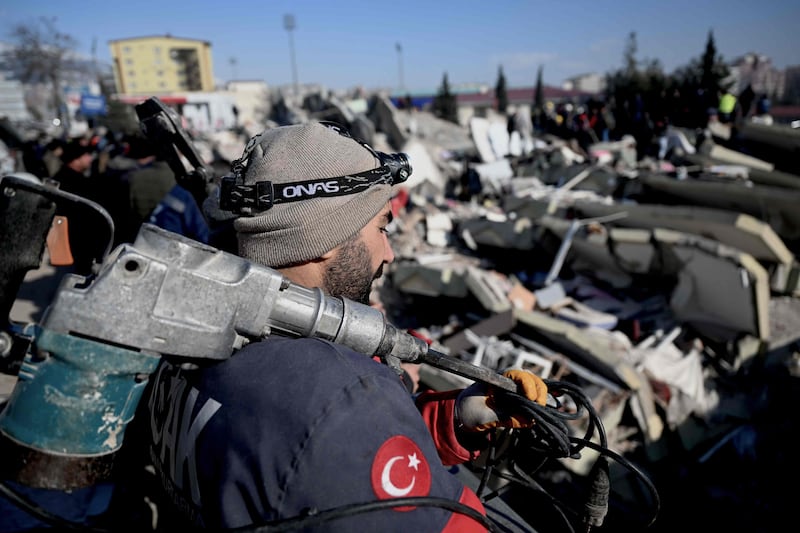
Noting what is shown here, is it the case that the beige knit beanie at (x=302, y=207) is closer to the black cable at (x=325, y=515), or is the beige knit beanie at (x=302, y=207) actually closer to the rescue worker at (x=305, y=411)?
the rescue worker at (x=305, y=411)

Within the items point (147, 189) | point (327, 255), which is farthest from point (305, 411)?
point (147, 189)

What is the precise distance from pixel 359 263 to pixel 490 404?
618 millimetres

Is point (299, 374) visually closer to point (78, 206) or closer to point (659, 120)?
point (78, 206)

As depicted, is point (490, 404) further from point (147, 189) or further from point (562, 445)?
point (147, 189)

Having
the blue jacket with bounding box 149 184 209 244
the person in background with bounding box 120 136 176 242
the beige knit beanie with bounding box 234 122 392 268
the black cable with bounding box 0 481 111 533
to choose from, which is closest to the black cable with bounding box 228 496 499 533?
the black cable with bounding box 0 481 111 533

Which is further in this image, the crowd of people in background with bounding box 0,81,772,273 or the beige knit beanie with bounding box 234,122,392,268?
the crowd of people in background with bounding box 0,81,772,273

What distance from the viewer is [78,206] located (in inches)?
44.9

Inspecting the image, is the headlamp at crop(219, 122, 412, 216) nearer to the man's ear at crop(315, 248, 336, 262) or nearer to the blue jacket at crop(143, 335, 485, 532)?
the man's ear at crop(315, 248, 336, 262)

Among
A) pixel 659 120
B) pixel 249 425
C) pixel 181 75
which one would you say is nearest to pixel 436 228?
pixel 249 425

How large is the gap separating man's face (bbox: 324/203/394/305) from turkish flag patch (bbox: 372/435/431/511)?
0.58 m

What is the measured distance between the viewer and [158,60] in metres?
49.4

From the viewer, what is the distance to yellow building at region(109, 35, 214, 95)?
48594mm

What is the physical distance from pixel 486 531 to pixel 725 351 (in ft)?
16.7

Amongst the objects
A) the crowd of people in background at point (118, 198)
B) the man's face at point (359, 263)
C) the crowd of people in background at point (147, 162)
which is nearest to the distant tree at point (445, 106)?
the crowd of people in background at point (147, 162)
